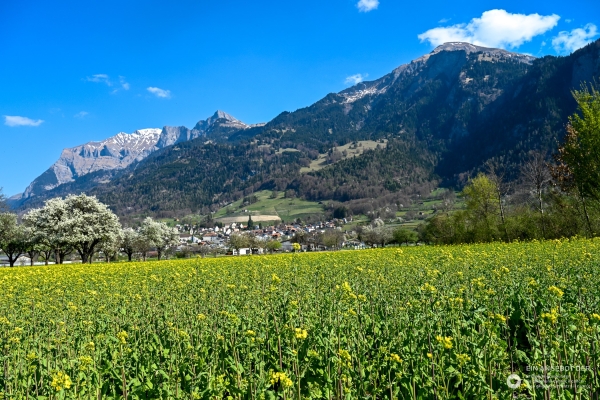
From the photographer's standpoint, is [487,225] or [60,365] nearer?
[60,365]

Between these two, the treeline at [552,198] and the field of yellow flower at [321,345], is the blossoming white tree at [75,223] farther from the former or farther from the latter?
the treeline at [552,198]

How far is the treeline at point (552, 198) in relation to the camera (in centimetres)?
2941

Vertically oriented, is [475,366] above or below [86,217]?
below

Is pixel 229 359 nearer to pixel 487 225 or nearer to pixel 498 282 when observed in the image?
pixel 498 282

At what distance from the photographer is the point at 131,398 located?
17.9 feet

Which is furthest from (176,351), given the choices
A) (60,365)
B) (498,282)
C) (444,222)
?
(444,222)

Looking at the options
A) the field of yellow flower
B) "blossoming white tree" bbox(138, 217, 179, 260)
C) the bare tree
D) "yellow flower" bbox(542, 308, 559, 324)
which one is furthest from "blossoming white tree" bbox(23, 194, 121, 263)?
"yellow flower" bbox(542, 308, 559, 324)

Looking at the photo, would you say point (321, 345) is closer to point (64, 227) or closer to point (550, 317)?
point (550, 317)

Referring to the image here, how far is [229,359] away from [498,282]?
7.97 m

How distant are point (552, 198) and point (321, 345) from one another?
1850 inches

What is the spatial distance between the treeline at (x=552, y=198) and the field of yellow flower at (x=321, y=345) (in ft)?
74.7

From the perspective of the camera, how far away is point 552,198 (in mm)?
42969

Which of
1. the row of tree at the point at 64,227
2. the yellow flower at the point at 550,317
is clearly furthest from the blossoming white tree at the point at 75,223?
the yellow flower at the point at 550,317

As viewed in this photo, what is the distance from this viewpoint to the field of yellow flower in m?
4.94
